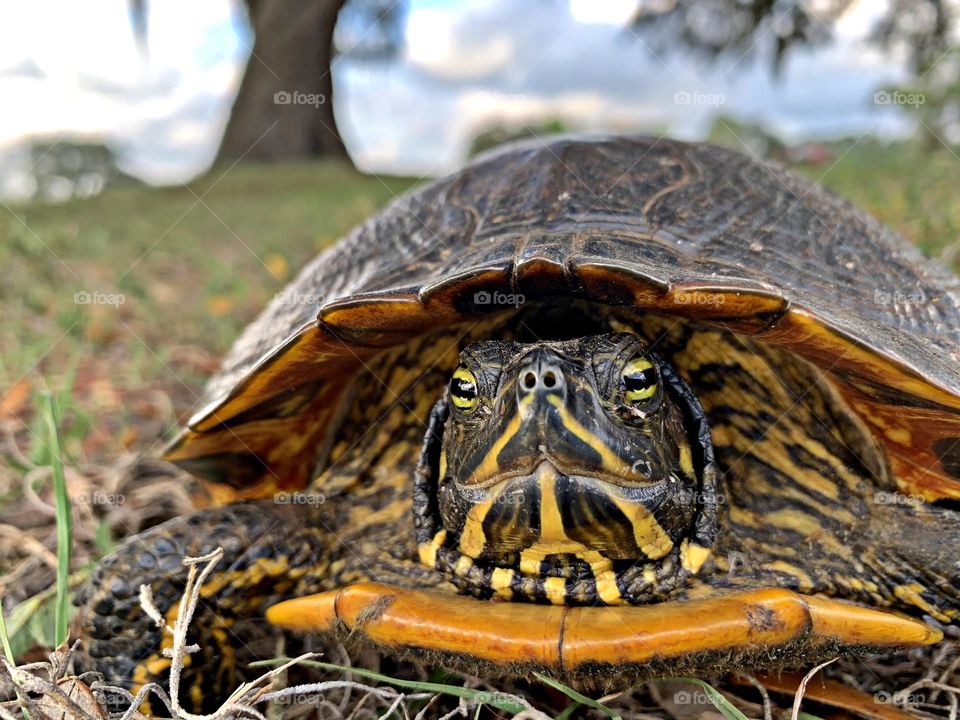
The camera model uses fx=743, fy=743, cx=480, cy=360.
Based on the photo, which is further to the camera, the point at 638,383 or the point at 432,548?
the point at 432,548

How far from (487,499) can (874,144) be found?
1188 centimetres

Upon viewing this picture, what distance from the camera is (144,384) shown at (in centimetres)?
409

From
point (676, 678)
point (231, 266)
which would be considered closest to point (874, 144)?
point (231, 266)

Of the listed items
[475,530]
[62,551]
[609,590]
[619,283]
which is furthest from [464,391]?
[62,551]

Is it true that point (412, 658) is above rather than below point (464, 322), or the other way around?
below

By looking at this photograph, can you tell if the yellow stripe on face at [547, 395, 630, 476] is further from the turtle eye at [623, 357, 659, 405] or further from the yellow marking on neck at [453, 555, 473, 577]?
the yellow marking on neck at [453, 555, 473, 577]

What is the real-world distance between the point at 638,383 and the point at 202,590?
1255 mm

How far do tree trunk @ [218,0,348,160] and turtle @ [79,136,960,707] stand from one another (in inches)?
424

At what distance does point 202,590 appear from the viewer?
77.2 inches

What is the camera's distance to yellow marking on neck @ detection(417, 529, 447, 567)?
1.88 m

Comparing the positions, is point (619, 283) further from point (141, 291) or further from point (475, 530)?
point (141, 291)

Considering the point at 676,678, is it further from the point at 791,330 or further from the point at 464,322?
the point at 464,322

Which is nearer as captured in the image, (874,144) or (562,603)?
(562,603)

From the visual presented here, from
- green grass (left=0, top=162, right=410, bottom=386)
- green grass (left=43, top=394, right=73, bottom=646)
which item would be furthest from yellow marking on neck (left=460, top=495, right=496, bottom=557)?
green grass (left=0, top=162, right=410, bottom=386)
